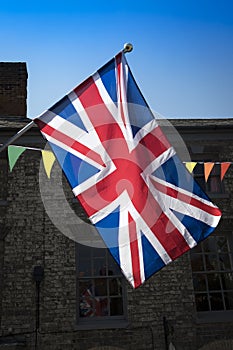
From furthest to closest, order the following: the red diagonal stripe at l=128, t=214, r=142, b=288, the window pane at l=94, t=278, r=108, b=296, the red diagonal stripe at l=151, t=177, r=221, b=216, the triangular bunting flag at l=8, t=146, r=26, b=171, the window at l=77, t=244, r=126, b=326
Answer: the window pane at l=94, t=278, r=108, b=296
the window at l=77, t=244, r=126, b=326
the triangular bunting flag at l=8, t=146, r=26, b=171
the red diagonal stripe at l=151, t=177, r=221, b=216
the red diagonal stripe at l=128, t=214, r=142, b=288

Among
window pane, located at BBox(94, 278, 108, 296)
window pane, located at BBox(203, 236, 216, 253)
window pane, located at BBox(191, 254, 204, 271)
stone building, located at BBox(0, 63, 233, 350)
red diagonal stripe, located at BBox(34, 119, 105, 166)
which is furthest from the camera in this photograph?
window pane, located at BBox(203, 236, 216, 253)

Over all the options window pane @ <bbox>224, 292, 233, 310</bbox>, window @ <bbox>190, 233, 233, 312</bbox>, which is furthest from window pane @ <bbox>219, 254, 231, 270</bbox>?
window pane @ <bbox>224, 292, 233, 310</bbox>

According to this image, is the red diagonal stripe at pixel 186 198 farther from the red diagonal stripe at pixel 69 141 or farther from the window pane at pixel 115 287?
the window pane at pixel 115 287

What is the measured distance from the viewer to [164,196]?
502cm

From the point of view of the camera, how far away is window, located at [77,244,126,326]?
28.2ft

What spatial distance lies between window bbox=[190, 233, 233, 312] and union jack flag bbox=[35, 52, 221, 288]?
15.3ft

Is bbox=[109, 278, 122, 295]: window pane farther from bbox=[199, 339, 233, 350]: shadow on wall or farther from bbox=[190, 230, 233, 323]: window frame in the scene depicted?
bbox=[199, 339, 233, 350]: shadow on wall

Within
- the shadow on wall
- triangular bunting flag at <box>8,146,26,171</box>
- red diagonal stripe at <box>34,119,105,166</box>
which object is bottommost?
the shadow on wall

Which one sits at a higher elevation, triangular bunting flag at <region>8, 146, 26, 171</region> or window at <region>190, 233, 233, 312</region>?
triangular bunting flag at <region>8, 146, 26, 171</region>

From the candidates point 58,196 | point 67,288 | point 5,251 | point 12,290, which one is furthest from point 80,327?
point 58,196

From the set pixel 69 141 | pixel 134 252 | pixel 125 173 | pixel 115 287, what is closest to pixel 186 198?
pixel 125 173

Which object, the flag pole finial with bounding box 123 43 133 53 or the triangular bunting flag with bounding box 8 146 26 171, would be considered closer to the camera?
the flag pole finial with bounding box 123 43 133 53

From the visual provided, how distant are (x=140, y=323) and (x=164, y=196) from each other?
4.49 m

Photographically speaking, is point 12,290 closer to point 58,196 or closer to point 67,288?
point 67,288
